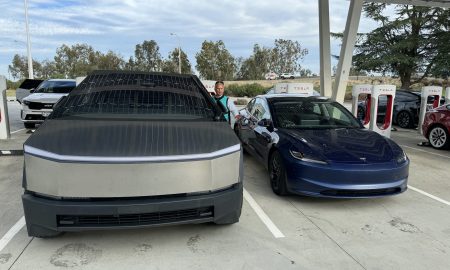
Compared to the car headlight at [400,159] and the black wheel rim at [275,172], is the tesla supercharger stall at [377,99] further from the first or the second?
the black wheel rim at [275,172]

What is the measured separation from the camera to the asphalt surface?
3.21 meters

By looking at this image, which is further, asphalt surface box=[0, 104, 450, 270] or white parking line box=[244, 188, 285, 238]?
white parking line box=[244, 188, 285, 238]

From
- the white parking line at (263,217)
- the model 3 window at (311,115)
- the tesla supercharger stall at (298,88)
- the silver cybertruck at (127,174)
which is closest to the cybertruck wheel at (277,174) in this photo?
the white parking line at (263,217)

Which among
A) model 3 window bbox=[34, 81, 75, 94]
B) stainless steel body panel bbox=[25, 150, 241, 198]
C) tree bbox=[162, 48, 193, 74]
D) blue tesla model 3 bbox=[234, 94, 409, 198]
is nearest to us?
stainless steel body panel bbox=[25, 150, 241, 198]

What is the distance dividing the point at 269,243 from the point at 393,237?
133 cm

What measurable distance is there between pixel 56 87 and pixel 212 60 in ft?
173

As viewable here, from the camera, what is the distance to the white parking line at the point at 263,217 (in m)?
3.84

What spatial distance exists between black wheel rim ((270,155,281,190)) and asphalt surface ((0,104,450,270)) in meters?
0.20

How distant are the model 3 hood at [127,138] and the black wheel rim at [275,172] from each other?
152 centimetres

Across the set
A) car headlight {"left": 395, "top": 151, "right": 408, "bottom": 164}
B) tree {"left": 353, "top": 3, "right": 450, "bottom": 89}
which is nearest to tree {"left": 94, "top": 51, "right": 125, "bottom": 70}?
tree {"left": 353, "top": 3, "right": 450, "bottom": 89}

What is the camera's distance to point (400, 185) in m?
4.54

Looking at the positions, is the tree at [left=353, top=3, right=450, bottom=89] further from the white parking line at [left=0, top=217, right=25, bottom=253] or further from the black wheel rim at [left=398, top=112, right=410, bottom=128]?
the white parking line at [left=0, top=217, right=25, bottom=253]

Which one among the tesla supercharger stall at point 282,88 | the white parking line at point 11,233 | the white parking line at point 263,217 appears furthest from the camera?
the tesla supercharger stall at point 282,88

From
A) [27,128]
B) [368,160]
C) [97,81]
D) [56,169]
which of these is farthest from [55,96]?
[368,160]
